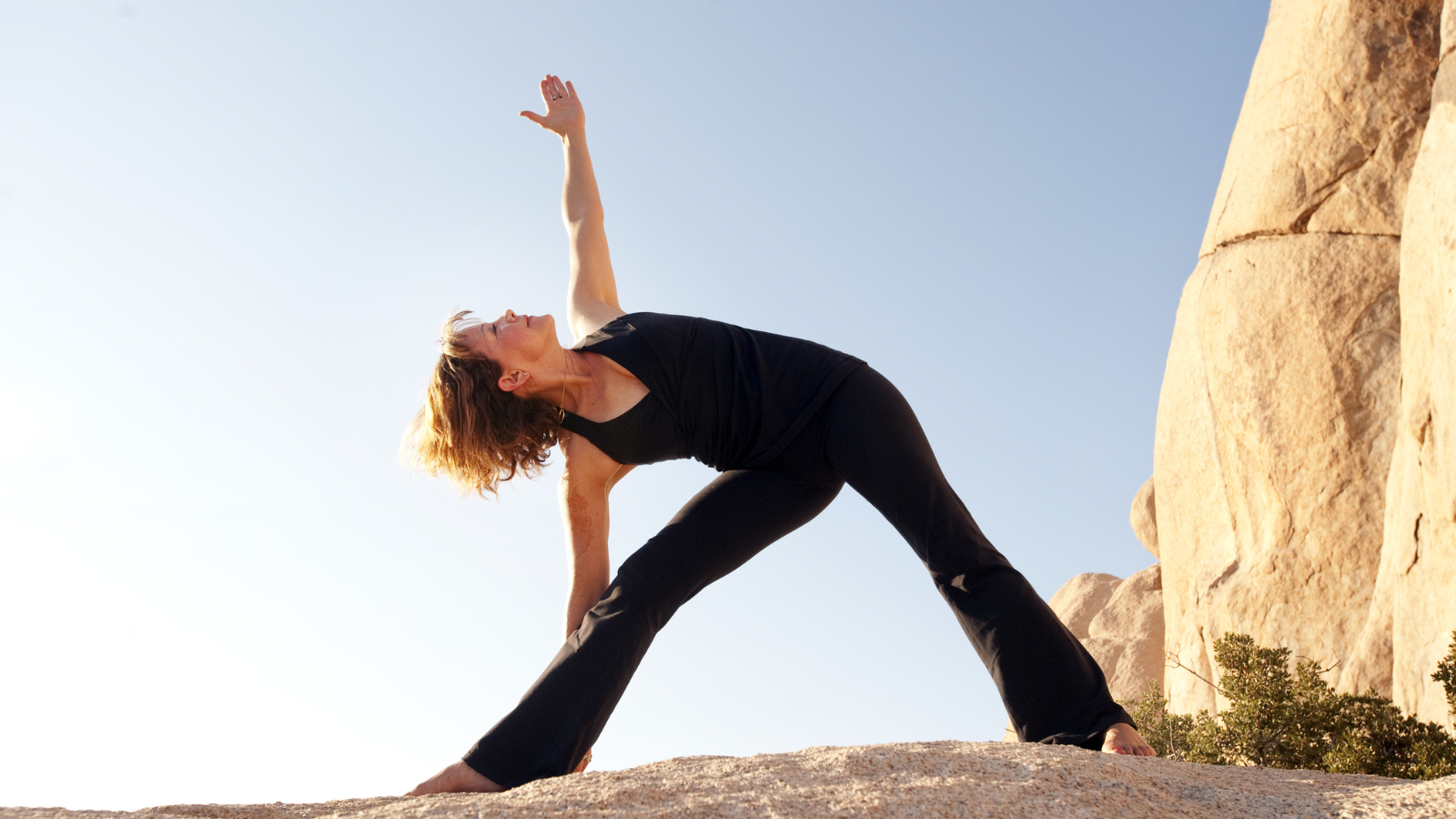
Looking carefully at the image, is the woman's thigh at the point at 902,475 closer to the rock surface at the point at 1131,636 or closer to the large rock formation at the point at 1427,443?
the large rock formation at the point at 1427,443

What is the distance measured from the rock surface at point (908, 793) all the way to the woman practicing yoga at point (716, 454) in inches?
19.3

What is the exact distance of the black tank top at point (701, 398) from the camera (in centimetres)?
346

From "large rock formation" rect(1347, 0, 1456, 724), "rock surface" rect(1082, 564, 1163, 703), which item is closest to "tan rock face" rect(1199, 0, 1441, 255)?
"large rock formation" rect(1347, 0, 1456, 724)

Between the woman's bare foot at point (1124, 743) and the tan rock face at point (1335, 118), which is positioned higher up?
the tan rock face at point (1335, 118)

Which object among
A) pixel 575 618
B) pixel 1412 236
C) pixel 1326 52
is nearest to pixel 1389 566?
pixel 1412 236

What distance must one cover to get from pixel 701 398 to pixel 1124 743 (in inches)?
62.4

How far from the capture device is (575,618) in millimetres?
3355

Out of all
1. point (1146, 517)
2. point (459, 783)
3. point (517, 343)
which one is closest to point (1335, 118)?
point (1146, 517)


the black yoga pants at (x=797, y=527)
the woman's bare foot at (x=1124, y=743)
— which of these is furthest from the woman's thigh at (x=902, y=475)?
the woman's bare foot at (x=1124, y=743)

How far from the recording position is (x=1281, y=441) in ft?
28.0

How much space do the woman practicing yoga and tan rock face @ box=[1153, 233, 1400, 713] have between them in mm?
5895

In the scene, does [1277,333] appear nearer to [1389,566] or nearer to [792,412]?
[1389,566]

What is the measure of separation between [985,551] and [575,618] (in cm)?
126

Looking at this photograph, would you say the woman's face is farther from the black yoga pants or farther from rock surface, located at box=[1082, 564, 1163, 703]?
rock surface, located at box=[1082, 564, 1163, 703]
